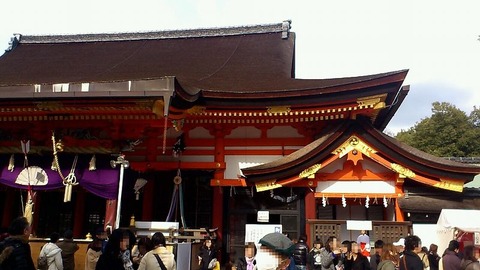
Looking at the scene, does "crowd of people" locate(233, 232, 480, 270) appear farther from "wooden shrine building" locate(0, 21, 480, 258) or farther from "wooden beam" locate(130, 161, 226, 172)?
"wooden beam" locate(130, 161, 226, 172)

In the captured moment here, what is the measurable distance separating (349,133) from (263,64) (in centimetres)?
454

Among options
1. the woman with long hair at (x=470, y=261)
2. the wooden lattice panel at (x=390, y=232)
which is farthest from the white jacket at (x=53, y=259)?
the wooden lattice panel at (x=390, y=232)

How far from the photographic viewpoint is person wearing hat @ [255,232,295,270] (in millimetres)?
3561

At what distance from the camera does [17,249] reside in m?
4.06

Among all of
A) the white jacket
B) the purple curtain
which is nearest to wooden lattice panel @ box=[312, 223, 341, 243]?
the purple curtain

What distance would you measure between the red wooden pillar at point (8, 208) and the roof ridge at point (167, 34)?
27.5ft

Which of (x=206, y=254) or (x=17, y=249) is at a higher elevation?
(x=17, y=249)

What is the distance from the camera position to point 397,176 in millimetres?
9133

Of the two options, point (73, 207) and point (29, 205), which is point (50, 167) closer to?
point (29, 205)

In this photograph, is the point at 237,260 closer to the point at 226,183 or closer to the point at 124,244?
the point at 226,183

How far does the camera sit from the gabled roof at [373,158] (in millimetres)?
8758

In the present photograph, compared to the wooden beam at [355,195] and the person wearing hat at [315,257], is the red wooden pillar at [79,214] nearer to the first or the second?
the wooden beam at [355,195]

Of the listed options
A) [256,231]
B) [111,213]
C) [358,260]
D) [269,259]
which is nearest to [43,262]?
[111,213]

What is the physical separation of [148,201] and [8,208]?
4.28m
